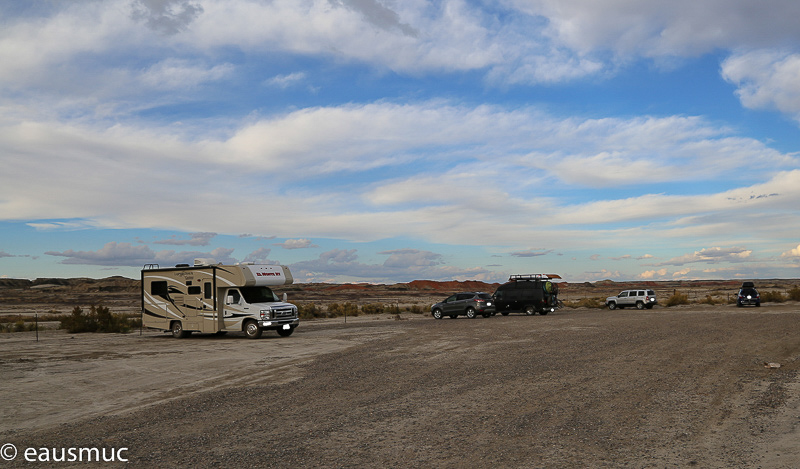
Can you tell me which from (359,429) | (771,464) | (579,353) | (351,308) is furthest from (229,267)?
(351,308)

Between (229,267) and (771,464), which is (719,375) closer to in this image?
(771,464)

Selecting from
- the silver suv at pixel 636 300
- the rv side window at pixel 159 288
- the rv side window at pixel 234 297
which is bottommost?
the silver suv at pixel 636 300

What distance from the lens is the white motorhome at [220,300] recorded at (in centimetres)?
2341

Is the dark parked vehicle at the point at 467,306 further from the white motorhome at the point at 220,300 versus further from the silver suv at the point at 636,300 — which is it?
the silver suv at the point at 636,300

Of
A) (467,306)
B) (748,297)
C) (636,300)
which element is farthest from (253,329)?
(748,297)

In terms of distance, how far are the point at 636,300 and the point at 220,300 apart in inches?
1377

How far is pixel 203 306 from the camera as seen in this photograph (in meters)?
24.1

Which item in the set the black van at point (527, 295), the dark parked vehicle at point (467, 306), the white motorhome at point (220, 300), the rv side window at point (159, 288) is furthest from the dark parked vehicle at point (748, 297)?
the rv side window at point (159, 288)

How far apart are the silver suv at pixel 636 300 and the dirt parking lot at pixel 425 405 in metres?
28.8

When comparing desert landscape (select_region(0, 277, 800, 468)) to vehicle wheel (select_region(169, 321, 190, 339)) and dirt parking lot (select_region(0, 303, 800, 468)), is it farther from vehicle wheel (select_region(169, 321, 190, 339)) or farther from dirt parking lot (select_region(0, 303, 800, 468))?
vehicle wheel (select_region(169, 321, 190, 339))

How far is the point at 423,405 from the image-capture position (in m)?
9.43

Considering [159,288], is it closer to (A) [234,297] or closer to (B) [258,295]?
(A) [234,297]

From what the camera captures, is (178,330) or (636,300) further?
(636,300)

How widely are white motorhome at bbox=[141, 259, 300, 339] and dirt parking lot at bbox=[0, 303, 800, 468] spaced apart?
5.29 metres
